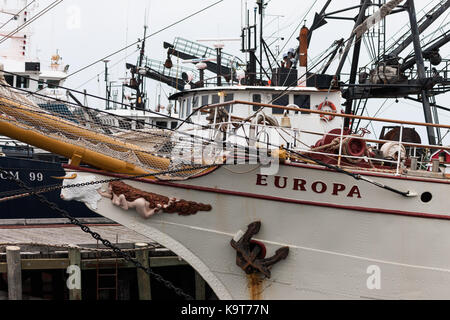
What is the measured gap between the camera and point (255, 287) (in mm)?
9438

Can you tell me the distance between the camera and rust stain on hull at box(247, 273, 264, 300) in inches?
371

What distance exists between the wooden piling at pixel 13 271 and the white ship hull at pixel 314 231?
278 centimetres

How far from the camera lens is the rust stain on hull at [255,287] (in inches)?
371

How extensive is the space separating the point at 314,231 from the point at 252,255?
37.1 inches

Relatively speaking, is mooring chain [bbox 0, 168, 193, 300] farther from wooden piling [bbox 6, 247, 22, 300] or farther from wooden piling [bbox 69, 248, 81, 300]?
wooden piling [bbox 69, 248, 81, 300]

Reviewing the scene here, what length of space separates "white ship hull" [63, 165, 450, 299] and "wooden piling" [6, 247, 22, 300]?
9.13 feet

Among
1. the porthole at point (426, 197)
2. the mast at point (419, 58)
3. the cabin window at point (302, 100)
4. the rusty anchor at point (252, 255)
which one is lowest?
the rusty anchor at point (252, 255)

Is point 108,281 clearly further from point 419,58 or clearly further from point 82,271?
point 419,58

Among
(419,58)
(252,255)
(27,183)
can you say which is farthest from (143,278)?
(419,58)

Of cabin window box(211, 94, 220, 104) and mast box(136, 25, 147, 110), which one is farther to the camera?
mast box(136, 25, 147, 110)

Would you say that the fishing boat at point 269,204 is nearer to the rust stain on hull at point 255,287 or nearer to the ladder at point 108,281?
the rust stain on hull at point 255,287

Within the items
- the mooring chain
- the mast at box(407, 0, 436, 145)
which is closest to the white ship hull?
the mooring chain

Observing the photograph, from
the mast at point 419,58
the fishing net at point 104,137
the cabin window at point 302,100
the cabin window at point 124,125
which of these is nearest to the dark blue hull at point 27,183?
the cabin window at point 302,100
